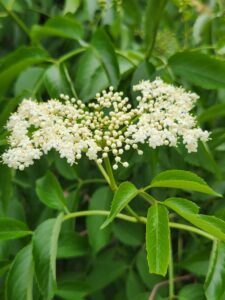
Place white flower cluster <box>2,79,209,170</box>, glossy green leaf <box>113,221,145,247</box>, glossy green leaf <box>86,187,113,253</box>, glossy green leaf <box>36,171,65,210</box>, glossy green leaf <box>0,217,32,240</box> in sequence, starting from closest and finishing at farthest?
white flower cluster <box>2,79,209,170</box> < glossy green leaf <box>0,217,32,240</box> < glossy green leaf <box>36,171,65,210</box> < glossy green leaf <box>86,187,113,253</box> < glossy green leaf <box>113,221,145,247</box>

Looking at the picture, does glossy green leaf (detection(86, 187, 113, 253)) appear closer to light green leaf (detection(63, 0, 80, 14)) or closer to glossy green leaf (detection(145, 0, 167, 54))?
glossy green leaf (detection(145, 0, 167, 54))

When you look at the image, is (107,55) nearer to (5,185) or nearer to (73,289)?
(5,185)

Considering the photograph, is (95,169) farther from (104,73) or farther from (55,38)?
(55,38)

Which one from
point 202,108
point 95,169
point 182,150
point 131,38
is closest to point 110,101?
point 182,150

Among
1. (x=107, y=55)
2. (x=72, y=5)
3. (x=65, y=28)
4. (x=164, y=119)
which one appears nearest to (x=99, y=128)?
(x=164, y=119)

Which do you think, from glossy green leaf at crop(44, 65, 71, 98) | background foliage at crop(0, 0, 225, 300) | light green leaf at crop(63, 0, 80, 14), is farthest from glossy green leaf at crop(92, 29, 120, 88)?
light green leaf at crop(63, 0, 80, 14)

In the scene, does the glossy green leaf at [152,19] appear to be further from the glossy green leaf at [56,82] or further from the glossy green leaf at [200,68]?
the glossy green leaf at [56,82]

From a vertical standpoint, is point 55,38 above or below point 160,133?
above
